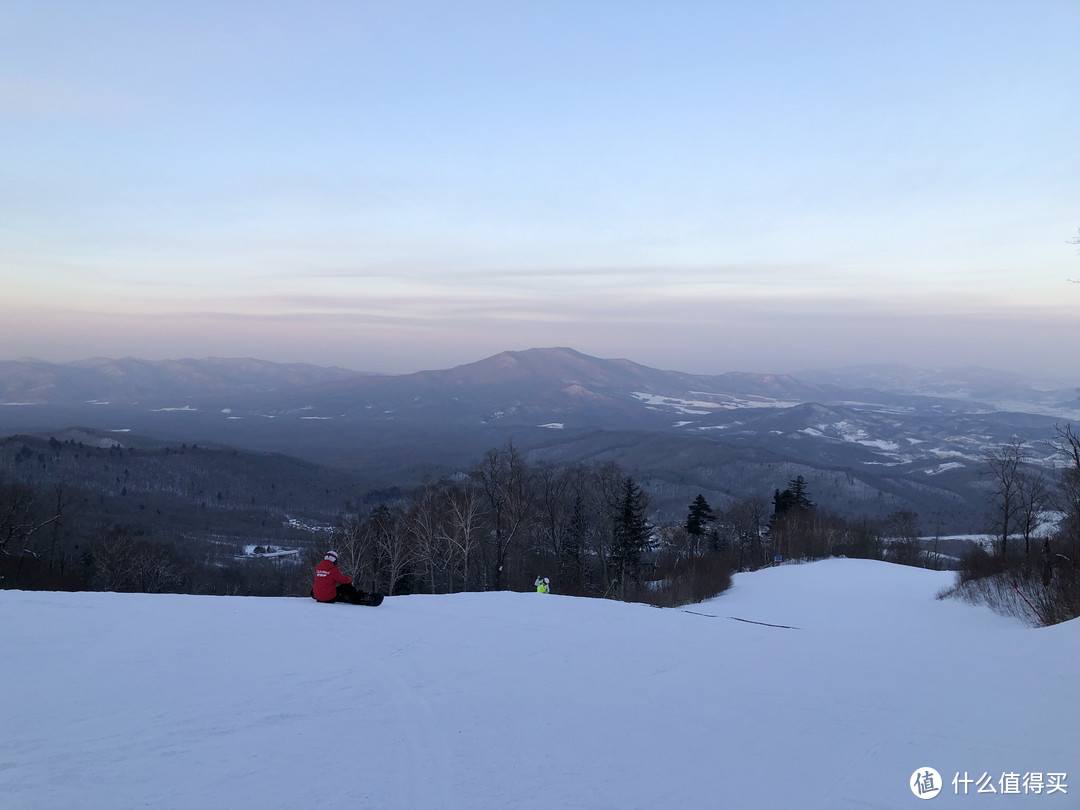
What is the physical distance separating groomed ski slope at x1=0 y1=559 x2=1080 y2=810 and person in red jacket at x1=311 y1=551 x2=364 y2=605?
1.33 feet

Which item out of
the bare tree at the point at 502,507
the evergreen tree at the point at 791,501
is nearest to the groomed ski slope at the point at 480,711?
the bare tree at the point at 502,507

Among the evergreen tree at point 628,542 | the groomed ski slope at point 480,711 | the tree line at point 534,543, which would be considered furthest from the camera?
the evergreen tree at point 628,542

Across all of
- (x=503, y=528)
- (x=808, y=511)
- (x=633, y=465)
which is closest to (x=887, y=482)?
(x=633, y=465)

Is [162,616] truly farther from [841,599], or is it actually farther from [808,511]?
[808,511]

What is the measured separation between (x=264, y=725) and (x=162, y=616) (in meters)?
4.03

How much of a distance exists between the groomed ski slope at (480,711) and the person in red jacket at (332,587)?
15.9 inches

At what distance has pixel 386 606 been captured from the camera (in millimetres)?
10922

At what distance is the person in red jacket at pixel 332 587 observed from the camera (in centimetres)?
1085

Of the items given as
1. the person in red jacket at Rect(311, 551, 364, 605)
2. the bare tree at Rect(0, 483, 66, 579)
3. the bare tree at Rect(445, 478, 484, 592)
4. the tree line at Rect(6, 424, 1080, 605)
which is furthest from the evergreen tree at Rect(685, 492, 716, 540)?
the bare tree at Rect(0, 483, 66, 579)

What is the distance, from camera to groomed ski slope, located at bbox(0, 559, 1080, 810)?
4.86 meters

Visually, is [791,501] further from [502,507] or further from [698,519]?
[502,507]

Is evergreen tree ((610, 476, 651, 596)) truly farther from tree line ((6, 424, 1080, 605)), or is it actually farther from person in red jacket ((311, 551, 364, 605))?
person in red jacket ((311, 551, 364, 605))

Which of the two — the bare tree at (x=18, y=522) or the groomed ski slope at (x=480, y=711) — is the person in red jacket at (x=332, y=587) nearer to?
the groomed ski slope at (x=480, y=711)

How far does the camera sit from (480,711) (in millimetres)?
6449
